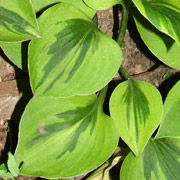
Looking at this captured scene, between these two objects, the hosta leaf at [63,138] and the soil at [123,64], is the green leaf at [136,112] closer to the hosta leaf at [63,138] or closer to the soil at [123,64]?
the hosta leaf at [63,138]

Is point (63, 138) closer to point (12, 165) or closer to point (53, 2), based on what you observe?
point (12, 165)

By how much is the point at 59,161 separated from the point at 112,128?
0.68 ft

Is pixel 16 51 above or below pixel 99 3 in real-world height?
below

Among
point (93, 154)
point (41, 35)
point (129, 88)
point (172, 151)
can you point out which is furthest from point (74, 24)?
point (172, 151)

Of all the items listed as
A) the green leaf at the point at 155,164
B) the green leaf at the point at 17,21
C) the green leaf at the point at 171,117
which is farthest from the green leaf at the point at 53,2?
the green leaf at the point at 155,164

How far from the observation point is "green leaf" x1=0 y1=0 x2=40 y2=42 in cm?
106

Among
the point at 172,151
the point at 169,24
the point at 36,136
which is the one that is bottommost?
the point at 172,151

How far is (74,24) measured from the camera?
3.95ft

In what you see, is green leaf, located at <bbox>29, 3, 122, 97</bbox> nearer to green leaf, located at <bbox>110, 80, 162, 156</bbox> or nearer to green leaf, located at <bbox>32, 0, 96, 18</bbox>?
green leaf, located at <bbox>32, 0, 96, 18</bbox>

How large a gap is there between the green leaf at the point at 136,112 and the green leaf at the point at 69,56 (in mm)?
177

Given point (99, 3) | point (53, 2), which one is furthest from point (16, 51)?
point (99, 3)

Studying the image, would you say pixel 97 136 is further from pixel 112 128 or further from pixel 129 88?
pixel 129 88

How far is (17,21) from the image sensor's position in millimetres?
1083

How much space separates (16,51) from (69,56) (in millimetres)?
249
